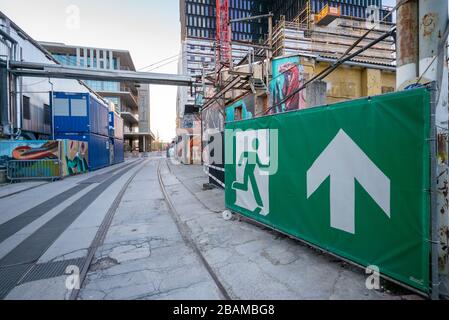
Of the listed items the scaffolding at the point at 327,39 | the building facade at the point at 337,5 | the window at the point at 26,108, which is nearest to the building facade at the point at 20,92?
the window at the point at 26,108

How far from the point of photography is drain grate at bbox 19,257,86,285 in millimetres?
3256

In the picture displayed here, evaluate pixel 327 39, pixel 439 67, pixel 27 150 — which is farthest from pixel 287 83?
pixel 327 39

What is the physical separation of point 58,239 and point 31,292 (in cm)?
207

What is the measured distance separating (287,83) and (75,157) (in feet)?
49.0

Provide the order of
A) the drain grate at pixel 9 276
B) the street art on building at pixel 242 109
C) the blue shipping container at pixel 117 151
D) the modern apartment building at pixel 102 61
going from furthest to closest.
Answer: the modern apartment building at pixel 102 61 → the blue shipping container at pixel 117 151 → the street art on building at pixel 242 109 → the drain grate at pixel 9 276

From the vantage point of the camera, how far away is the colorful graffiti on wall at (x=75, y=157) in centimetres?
1467

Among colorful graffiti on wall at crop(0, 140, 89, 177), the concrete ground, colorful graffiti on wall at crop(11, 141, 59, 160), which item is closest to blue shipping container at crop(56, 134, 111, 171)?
colorful graffiti on wall at crop(0, 140, 89, 177)

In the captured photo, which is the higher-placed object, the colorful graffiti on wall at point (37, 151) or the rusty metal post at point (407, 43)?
the rusty metal post at point (407, 43)

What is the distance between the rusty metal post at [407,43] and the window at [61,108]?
22.2 metres

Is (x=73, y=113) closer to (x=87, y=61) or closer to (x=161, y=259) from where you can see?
(x=161, y=259)

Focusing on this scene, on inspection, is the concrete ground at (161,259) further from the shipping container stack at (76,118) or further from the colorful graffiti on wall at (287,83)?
the shipping container stack at (76,118)

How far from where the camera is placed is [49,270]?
3463 millimetres
